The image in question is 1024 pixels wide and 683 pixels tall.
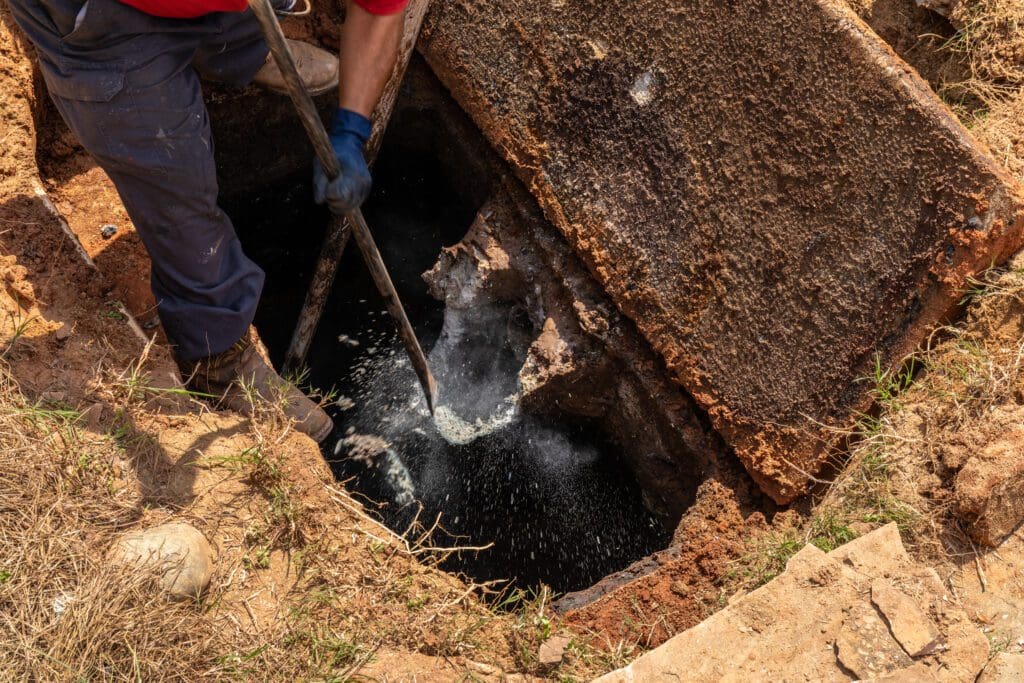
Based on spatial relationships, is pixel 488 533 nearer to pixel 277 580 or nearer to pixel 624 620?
pixel 624 620

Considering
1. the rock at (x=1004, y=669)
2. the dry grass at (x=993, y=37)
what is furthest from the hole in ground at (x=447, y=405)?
the dry grass at (x=993, y=37)

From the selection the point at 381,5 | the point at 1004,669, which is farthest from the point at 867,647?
the point at 381,5

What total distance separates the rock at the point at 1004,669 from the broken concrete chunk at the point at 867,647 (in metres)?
0.18

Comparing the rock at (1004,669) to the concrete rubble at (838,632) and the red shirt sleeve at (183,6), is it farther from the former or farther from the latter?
the red shirt sleeve at (183,6)

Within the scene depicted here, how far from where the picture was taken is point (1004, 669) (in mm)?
1679

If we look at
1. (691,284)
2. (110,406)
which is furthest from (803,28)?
(110,406)

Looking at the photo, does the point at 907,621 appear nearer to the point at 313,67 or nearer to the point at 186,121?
the point at 186,121

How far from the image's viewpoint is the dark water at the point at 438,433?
293 cm

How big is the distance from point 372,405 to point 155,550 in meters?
1.51

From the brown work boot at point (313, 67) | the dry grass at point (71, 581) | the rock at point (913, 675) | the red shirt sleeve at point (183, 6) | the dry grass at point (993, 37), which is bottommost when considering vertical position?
the dry grass at point (71, 581)

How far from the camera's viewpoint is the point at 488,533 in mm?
3012

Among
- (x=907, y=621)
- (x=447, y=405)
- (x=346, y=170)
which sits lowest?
(x=447, y=405)

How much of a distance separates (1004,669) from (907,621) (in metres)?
0.24

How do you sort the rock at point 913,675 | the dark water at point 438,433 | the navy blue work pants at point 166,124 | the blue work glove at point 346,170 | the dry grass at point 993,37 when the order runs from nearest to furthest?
1. the rock at point 913,675
2. the navy blue work pants at point 166,124
3. the blue work glove at point 346,170
4. the dry grass at point 993,37
5. the dark water at point 438,433
